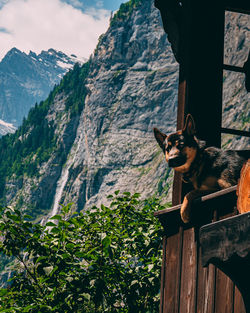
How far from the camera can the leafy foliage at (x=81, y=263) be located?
6.44 meters

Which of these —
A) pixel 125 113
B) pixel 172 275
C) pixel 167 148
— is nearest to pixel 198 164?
pixel 167 148

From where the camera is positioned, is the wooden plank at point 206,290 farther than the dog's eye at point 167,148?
No

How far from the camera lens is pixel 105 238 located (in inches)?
240

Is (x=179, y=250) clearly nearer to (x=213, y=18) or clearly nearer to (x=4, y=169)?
(x=213, y=18)

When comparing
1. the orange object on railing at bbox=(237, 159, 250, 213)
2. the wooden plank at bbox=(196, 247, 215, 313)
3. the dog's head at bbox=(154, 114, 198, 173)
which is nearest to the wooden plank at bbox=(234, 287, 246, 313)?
the wooden plank at bbox=(196, 247, 215, 313)

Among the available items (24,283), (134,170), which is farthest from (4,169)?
(24,283)

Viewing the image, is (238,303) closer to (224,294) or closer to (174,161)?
(224,294)

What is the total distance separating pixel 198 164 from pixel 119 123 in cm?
12742

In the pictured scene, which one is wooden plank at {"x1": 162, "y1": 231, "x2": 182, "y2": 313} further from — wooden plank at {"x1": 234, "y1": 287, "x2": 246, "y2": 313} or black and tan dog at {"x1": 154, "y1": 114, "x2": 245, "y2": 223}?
wooden plank at {"x1": 234, "y1": 287, "x2": 246, "y2": 313}

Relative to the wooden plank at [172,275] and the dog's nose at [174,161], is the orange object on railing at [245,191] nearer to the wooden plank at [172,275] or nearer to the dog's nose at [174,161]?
the dog's nose at [174,161]

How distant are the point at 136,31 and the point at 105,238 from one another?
144 metres

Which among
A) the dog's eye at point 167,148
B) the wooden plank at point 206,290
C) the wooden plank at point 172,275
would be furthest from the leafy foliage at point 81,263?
the wooden plank at point 206,290

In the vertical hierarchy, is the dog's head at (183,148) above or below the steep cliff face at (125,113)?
below

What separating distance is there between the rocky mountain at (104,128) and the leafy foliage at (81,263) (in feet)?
319
